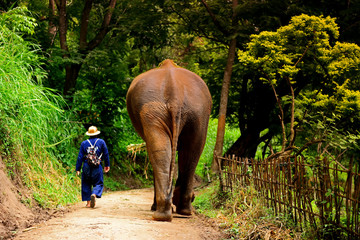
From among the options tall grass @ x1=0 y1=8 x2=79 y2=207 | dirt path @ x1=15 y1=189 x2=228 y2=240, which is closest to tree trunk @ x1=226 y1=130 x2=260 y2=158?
tall grass @ x1=0 y1=8 x2=79 y2=207

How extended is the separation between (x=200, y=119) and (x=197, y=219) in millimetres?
1658

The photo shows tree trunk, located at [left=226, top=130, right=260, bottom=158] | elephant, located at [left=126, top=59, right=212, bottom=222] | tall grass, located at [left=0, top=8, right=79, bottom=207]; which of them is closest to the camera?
elephant, located at [left=126, top=59, right=212, bottom=222]

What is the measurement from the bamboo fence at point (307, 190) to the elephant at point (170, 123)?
3.15 feet

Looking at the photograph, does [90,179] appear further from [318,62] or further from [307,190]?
[318,62]

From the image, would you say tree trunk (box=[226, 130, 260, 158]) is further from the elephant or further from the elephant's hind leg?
the elephant's hind leg

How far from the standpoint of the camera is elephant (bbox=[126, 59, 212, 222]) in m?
6.55

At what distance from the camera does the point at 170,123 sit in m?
6.84

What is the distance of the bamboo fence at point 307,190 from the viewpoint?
16.0 ft

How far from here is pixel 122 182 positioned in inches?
585

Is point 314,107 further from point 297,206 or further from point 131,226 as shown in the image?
point 131,226

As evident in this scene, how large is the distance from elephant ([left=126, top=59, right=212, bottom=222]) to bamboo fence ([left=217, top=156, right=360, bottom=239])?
96 centimetres

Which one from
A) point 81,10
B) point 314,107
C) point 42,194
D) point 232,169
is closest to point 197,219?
point 232,169

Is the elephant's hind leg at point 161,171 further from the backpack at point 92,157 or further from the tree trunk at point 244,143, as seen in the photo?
the tree trunk at point 244,143

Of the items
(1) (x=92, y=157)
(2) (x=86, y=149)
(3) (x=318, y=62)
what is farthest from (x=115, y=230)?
(3) (x=318, y=62)
